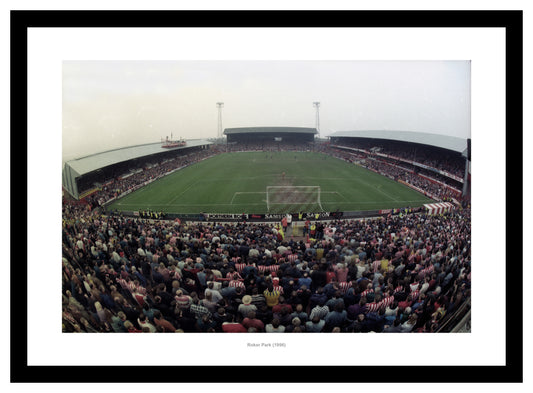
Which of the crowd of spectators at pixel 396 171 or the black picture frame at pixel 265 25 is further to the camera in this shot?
the crowd of spectators at pixel 396 171

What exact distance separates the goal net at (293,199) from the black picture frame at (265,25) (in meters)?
8.26

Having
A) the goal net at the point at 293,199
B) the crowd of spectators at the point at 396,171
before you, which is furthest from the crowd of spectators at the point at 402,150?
the goal net at the point at 293,199

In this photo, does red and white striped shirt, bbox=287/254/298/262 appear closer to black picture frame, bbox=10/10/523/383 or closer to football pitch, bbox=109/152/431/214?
black picture frame, bbox=10/10/523/383

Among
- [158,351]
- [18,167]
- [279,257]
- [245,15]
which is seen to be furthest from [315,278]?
[18,167]

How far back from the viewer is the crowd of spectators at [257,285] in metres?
3.20

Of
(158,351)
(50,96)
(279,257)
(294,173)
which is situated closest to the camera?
(158,351)

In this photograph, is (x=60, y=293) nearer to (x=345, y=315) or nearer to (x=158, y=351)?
(x=158, y=351)

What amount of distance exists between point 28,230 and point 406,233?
27.5 ft

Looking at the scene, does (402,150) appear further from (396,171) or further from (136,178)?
(136,178)

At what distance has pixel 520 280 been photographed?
10.7 ft

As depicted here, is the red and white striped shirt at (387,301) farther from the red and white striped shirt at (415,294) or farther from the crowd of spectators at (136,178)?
the crowd of spectators at (136,178)

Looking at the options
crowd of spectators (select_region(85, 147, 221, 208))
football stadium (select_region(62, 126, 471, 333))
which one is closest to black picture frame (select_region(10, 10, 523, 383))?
football stadium (select_region(62, 126, 471, 333))

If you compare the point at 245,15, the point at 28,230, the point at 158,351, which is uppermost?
the point at 245,15

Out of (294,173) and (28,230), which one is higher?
(294,173)
